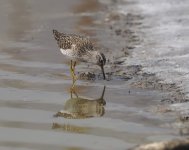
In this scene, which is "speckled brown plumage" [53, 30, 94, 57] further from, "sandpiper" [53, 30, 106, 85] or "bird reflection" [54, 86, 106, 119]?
"bird reflection" [54, 86, 106, 119]

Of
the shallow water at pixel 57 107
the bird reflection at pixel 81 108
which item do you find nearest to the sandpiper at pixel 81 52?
the shallow water at pixel 57 107

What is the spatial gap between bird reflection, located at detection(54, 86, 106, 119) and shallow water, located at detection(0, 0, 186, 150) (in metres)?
0.02

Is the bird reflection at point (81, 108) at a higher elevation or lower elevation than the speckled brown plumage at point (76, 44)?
lower

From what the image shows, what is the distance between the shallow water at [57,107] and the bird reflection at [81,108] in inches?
0.6

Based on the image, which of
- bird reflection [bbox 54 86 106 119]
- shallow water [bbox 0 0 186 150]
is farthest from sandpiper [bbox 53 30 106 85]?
bird reflection [bbox 54 86 106 119]

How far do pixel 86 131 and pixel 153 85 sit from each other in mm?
2835

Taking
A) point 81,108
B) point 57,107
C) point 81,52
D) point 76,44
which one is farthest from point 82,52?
point 57,107

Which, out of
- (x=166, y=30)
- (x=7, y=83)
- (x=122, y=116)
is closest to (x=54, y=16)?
(x=166, y=30)

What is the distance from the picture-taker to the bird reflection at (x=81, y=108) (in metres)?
9.42

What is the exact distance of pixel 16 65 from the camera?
1288cm

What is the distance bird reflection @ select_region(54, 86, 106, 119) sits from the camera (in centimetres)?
942

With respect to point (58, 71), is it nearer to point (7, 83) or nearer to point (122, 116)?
point (7, 83)

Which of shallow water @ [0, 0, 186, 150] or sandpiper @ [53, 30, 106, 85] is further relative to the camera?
sandpiper @ [53, 30, 106, 85]

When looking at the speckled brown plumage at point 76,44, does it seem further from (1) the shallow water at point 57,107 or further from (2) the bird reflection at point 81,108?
(2) the bird reflection at point 81,108
